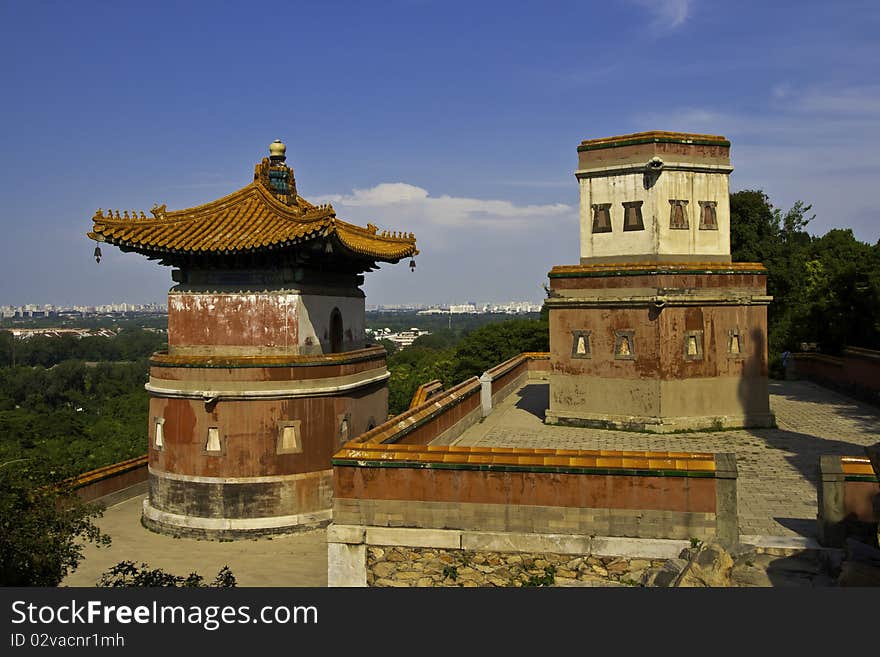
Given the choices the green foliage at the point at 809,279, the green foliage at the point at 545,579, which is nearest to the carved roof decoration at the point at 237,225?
the green foliage at the point at 545,579

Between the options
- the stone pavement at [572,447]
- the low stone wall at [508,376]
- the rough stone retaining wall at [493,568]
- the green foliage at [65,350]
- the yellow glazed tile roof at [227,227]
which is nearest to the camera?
the rough stone retaining wall at [493,568]

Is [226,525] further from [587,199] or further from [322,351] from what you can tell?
[587,199]

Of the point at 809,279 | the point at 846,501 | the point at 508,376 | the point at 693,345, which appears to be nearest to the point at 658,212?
the point at 693,345

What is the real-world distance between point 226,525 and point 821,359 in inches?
862

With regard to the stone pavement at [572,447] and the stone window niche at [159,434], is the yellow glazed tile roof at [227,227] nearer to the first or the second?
the stone window niche at [159,434]

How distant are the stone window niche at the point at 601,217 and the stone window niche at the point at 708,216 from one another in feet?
7.80

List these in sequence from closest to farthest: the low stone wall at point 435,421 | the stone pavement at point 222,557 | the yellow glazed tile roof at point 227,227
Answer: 1. the low stone wall at point 435,421
2. the stone pavement at point 222,557
3. the yellow glazed tile roof at point 227,227

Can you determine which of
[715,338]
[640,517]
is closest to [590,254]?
[715,338]

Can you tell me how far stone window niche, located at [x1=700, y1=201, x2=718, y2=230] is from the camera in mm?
18109

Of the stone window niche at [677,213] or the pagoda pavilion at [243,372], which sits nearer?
the pagoda pavilion at [243,372]

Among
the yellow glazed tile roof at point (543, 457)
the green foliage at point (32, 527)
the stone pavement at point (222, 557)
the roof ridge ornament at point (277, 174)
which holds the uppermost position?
the roof ridge ornament at point (277, 174)

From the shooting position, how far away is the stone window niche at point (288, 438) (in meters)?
16.5

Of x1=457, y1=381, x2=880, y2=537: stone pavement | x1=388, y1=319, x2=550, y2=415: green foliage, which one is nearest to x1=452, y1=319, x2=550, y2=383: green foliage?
x1=388, y1=319, x2=550, y2=415: green foliage

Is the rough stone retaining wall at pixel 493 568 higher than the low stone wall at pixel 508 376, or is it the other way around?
the low stone wall at pixel 508 376
